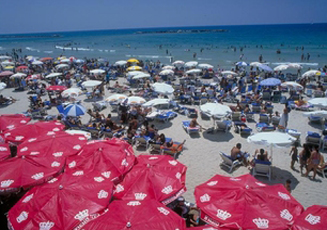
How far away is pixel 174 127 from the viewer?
428 inches

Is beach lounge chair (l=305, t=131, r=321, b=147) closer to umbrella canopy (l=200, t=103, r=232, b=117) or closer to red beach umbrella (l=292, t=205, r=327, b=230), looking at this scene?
umbrella canopy (l=200, t=103, r=232, b=117)

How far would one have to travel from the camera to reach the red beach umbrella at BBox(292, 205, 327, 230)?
11.5 feet

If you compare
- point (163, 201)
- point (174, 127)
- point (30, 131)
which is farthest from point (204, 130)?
point (30, 131)

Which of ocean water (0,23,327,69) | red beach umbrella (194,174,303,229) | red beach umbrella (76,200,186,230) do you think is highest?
ocean water (0,23,327,69)

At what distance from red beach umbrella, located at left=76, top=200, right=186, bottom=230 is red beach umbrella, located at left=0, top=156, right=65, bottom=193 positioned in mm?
2100

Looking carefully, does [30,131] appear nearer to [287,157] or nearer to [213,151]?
[213,151]

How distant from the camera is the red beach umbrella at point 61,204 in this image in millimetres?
3758

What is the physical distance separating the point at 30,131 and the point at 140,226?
631cm

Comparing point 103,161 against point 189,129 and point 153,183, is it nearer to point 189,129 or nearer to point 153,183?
point 153,183

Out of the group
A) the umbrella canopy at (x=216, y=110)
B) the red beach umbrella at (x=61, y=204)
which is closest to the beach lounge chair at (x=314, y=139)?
the umbrella canopy at (x=216, y=110)

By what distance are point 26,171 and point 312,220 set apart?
5889mm

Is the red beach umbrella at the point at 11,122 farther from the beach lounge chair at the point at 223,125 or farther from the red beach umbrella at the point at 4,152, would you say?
the beach lounge chair at the point at 223,125

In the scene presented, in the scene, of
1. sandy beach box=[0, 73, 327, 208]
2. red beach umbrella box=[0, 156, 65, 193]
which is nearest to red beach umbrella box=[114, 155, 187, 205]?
sandy beach box=[0, 73, 327, 208]

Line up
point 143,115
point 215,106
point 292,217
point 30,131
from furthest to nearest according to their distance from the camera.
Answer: point 143,115 → point 215,106 → point 30,131 → point 292,217
